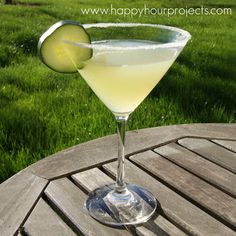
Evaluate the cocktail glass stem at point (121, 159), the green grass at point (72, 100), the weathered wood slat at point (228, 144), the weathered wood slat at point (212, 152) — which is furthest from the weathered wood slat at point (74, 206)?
the green grass at point (72, 100)

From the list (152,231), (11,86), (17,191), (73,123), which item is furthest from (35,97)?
(152,231)

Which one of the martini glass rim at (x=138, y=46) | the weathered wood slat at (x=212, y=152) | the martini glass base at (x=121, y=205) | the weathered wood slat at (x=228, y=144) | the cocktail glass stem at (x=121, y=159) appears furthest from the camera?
the weathered wood slat at (x=228, y=144)

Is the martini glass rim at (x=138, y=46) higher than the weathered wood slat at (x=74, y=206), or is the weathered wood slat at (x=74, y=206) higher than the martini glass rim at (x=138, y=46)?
the martini glass rim at (x=138, y=46)

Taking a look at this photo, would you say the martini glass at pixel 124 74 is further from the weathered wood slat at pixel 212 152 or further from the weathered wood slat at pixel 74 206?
the weathered wood slat at pixel 212 152

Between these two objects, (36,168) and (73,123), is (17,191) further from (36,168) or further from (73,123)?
(73,123)

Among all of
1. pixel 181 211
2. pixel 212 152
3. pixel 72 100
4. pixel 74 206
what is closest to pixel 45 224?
pixel 74 206

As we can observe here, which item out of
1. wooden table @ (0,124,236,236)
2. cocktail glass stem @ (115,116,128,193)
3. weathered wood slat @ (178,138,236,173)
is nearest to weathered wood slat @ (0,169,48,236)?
wooden table @ (0,124,236,236)
